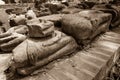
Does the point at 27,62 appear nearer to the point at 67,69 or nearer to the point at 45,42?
the point at 45,42

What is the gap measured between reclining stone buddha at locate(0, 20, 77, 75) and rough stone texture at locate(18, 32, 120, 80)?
111mm

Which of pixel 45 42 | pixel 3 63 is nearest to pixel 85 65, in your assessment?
pixel 45 42

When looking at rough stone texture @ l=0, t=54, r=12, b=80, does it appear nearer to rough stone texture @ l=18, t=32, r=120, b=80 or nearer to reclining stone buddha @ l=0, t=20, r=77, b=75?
reclining stone buddha @ l=0, t=20, r=77, b=75

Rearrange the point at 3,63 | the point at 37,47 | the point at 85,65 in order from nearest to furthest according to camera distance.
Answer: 1. the point at 37,47
2. the point at 85,65
3. the point at 3,63

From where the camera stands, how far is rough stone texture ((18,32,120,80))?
1.15m

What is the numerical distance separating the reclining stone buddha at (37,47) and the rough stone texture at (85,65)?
0.11 meters

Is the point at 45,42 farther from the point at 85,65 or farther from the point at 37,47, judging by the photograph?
the point at 85,65

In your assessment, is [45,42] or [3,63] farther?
[3,63]

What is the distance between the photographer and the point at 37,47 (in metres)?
1.18

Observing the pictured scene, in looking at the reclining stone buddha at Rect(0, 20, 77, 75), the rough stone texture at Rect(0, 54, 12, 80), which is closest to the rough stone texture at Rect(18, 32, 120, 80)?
the reclining stone buddha at Rect(0, 20, 77, 75)

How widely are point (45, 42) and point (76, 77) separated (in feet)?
1.69

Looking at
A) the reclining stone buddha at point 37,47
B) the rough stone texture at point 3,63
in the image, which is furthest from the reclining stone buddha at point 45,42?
the rough stone texture at point 3,63

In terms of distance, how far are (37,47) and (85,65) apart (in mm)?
610

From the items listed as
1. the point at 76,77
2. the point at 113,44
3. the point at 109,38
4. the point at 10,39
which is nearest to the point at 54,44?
the point at 76,77
